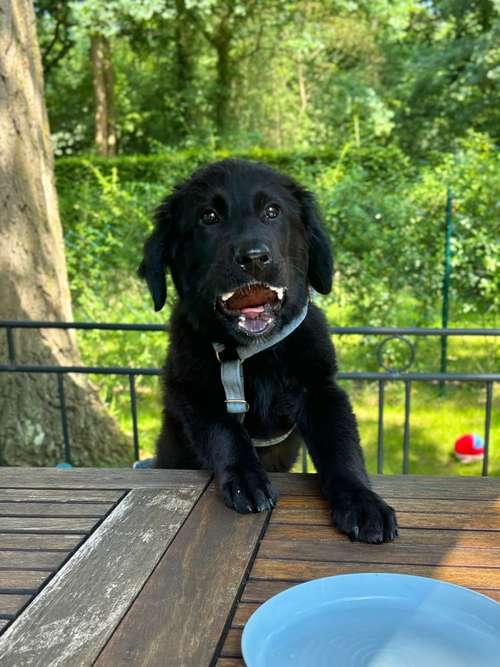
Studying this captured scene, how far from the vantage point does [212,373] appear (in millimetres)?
1858

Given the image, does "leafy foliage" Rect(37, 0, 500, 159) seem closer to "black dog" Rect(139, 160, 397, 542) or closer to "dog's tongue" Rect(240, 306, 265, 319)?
"black dog" Rect(139, 160, 397, 542)

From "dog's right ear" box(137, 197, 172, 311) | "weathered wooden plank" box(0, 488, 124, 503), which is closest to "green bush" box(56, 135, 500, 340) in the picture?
"dog's right ear" box(137, 197, 172, 311)

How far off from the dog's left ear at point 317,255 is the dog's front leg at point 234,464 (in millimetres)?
575

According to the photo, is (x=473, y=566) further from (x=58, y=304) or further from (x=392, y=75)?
(x=392, y=75)

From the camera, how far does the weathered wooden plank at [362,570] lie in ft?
3.52

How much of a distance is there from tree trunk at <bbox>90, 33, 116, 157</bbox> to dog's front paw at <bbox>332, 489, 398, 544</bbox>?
13961mm

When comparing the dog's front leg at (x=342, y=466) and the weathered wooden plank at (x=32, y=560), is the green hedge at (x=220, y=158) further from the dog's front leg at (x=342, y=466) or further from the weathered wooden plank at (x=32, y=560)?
the weathered wooden plank at (x=32, y=560)

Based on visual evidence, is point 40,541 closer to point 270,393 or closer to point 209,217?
point 270,393

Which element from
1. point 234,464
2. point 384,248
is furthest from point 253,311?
point 384,248

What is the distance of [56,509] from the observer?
142 cm

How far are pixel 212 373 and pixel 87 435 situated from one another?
7.34 feet

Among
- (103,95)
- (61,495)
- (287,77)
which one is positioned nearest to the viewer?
(61,495)

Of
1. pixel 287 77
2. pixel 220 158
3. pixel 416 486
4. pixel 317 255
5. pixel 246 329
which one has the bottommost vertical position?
pixel 416 486

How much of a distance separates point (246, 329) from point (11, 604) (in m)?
0.93
